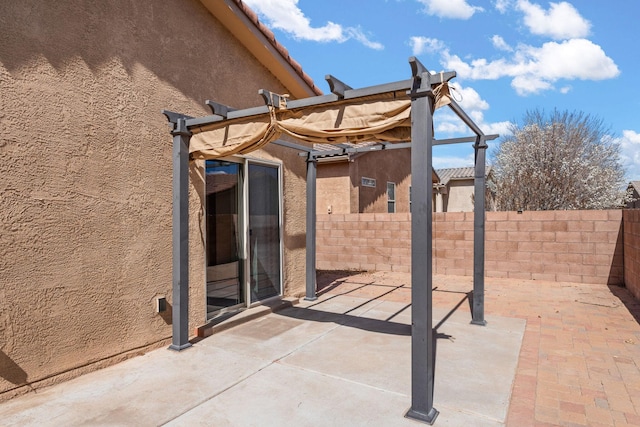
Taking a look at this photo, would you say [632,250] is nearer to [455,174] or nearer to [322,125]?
[322,125]

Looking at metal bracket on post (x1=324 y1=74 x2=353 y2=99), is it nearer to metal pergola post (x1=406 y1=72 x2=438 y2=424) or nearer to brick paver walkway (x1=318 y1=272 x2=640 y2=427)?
metal pergola post (x1=406 y1=72 x2=438 y2=424)

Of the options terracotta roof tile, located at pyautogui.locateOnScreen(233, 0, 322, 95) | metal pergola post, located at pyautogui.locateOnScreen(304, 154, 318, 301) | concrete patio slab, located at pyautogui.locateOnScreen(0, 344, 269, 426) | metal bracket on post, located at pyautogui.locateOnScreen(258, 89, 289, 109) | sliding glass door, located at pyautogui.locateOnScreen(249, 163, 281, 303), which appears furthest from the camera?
metal pergola post, located at pyautogui.locateOnScreen(304, 154, 318, 301)

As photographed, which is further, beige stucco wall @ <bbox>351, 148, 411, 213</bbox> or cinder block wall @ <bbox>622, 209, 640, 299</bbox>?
beige stucco wall @ <bbox>351, 148, 411, 213</bbox>

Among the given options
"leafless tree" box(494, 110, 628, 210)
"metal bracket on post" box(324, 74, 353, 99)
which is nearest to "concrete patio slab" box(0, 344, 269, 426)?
"metal bracket on post" box(324, 74, 353, 99)

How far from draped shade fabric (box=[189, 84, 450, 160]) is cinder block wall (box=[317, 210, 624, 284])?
22.6 feet

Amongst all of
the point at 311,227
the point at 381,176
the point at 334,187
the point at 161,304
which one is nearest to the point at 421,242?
the point at 161,304

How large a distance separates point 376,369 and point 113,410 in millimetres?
2495

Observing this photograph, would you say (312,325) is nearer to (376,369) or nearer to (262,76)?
(376,369)

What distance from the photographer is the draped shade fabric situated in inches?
136

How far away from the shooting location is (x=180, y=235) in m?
4.61

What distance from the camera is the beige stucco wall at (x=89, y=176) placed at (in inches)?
134

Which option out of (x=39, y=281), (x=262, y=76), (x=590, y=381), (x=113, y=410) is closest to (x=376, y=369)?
(x=590, y=381)

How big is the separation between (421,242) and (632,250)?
6938mm

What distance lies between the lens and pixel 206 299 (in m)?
5.43
